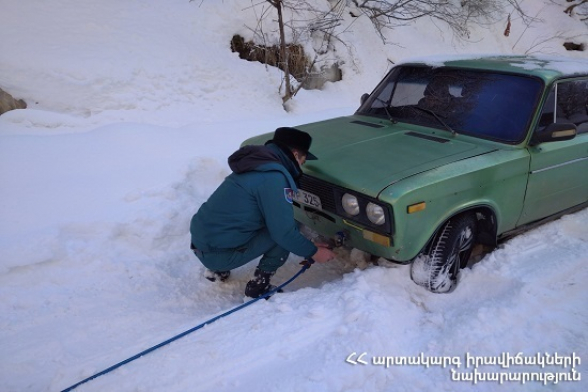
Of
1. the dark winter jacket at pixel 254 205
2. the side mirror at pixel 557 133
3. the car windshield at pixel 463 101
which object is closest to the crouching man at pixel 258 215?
the dark winter jacket at pixel 254 205

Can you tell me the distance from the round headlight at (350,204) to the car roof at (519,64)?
6.23 ft

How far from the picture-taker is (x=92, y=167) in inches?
183

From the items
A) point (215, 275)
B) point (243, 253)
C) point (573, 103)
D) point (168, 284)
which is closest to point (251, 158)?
point (243, 253)

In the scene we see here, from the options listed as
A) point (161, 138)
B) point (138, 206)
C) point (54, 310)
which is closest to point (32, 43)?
point (161, 138)

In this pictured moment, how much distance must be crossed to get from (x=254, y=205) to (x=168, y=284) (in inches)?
46.7

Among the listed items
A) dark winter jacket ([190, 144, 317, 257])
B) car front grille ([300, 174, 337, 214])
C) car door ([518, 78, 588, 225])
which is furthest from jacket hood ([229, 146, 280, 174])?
car door ([518, 78, 588, 225])

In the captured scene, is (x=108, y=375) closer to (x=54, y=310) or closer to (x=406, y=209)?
(x=54, y=310)

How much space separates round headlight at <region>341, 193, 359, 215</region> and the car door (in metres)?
1.55

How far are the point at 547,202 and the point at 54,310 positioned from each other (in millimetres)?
4092

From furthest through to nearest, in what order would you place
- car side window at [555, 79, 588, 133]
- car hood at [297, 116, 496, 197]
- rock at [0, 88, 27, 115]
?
1. rock at [0, 88, 27, 115]
2. car side window at [555, 79, 588, 133]
3. car hood at [297, 116, 496, 197]

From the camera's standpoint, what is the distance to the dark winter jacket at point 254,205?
2.86 metres

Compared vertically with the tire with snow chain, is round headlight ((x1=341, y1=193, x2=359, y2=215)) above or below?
above

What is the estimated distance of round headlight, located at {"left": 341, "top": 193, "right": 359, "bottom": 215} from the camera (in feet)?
9.68

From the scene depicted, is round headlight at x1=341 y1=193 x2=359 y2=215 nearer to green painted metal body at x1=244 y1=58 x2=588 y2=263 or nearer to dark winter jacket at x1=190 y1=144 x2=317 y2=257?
green painted metal body at x1=244 y1=58 x2=588 y2=263
